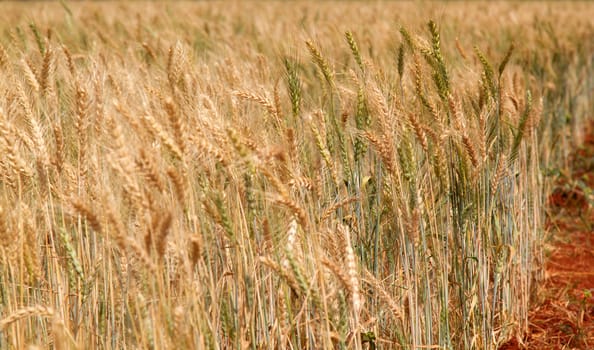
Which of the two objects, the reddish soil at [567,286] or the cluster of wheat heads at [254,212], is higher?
the cluster of wheat heads at [254,212]

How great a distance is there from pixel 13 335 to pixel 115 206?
0.48 m

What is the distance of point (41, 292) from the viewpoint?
2.37 metres

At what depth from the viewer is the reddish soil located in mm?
3012

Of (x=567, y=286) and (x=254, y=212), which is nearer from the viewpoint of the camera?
(x=254, y=212)

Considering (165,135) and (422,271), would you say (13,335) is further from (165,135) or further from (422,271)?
(422,271)

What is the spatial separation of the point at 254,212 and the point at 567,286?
1892 millimetres

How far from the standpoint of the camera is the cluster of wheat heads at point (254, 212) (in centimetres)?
192

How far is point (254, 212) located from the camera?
87.0 inches

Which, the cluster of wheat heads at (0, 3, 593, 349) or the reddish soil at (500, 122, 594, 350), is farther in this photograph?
the reddish soil at (500, 122, 594, 350)

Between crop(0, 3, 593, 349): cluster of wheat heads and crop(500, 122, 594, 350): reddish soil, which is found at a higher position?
crop(0, 3, 593, 349): cluster of wheat heads

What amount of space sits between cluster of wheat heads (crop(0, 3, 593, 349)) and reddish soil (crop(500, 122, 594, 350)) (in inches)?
5.2

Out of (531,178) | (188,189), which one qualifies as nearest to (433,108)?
(188,189)

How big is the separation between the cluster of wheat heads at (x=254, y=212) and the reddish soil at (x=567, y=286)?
131 mm

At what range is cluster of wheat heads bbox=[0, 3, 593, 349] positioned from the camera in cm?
192
